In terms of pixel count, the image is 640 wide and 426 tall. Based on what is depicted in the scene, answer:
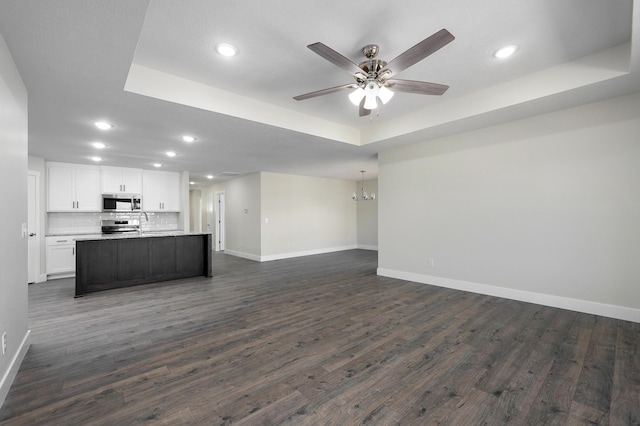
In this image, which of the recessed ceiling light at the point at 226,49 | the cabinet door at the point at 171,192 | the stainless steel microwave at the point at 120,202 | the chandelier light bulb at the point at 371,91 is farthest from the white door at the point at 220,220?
the chandelier light bulb at the point at 371,91

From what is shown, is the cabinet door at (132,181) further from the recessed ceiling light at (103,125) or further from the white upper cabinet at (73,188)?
the recessed ceiling light at (103,125)

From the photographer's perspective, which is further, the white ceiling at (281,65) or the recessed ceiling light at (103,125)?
the recessed ceiling light at (103,125)

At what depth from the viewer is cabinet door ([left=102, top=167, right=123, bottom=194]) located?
6551 mm

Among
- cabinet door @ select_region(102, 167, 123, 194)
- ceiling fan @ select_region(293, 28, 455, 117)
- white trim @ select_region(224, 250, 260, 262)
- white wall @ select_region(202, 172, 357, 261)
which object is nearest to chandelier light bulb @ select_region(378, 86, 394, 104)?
ceiling fan @ select_region(293, 28, 455, 117)

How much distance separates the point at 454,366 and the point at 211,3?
334 cm

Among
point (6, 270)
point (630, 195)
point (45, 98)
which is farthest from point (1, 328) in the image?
point (630, 195)

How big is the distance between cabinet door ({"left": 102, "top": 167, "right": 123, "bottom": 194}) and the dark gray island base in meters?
2.37

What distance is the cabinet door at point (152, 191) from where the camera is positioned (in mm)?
7070

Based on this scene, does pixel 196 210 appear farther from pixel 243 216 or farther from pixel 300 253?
pixel 300 253

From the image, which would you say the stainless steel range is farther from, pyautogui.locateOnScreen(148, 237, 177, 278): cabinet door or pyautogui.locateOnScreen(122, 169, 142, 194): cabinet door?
pyautogui.locateOnScreen(148, 237, 177, 278): cabinet door

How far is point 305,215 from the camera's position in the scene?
8.64m

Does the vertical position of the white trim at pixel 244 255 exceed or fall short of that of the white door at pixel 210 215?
it falls short

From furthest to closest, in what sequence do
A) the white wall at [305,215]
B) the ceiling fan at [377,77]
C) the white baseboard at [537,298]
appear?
the white wall at [305,215]
the white baseboard at [537,298]
the ceiling fan at [377,77]

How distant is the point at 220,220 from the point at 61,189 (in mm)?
4334
